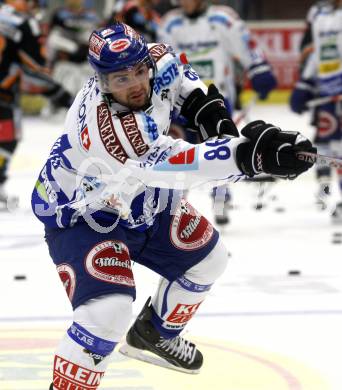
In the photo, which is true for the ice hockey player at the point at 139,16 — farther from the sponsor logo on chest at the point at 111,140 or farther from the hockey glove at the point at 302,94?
the sponsor logo on chest at the point at 111,140

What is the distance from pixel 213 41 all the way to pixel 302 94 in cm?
74

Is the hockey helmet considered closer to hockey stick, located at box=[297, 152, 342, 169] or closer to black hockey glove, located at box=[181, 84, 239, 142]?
black hockey glove, located at box=[181, 84, 239, 142]

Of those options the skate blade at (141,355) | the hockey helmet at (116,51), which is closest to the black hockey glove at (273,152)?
the hockey helmet at (116,51)

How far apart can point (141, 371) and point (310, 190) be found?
4250mm

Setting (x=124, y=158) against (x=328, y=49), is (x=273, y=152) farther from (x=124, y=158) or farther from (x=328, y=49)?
(x=328, y=49)

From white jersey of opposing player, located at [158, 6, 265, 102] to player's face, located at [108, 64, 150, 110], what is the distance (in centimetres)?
342

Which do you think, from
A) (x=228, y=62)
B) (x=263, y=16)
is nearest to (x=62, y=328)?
(x=228, y=62)

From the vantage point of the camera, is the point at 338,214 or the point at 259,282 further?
the point at 338,214

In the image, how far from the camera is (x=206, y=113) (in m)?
3.57

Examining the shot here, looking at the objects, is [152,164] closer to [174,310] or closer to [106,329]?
[106,329]

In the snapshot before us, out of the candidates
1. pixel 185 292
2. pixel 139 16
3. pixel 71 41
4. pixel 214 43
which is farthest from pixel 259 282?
pixel 71 41

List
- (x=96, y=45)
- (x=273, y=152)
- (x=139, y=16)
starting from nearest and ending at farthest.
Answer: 1. (x=273, y=152)
2. (x=96, y=45)
3. (x=139, y=16)

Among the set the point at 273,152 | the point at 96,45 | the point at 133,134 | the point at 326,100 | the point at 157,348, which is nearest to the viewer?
the point at 273,152

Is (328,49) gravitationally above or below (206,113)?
below
